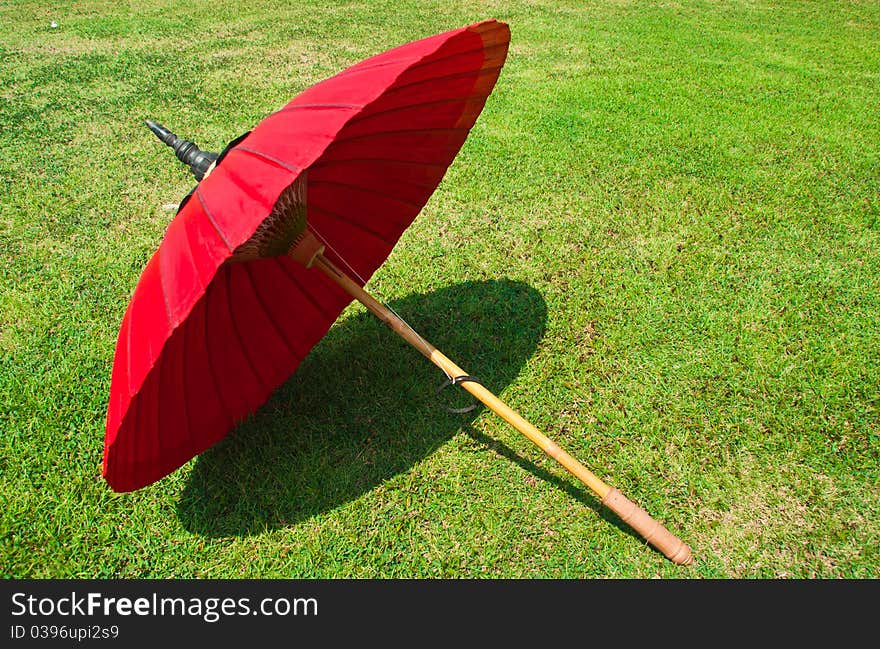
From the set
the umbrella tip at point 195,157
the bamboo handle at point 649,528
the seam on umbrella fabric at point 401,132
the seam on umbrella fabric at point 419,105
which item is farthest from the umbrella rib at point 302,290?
the bamboo handle at point 649,528

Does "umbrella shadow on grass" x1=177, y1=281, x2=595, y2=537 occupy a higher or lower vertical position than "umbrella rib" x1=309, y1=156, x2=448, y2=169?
lower

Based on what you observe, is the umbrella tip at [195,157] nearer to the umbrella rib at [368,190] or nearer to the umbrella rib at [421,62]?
the umbrella rib at [368,190]

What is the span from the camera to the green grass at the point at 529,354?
8.98ft

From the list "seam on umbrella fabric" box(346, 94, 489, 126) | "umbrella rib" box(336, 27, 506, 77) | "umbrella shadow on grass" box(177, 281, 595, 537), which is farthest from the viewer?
"umbrella shadow on grass" box(177, 281, 595, 537)

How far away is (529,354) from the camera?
3.52 metres

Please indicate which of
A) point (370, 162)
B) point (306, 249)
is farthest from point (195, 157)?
point (370, 162)

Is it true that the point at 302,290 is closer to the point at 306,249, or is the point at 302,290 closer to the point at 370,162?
the point at 306,249

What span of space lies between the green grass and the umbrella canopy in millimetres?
598

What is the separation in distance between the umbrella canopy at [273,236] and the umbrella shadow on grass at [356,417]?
424 mm

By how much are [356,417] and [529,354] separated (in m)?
1.01

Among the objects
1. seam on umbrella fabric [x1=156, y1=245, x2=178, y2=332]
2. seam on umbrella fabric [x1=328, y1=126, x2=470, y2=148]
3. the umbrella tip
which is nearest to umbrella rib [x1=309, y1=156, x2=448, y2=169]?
seam on umbrella fabric [x1=328, y1=126, x2=470, y2=148]

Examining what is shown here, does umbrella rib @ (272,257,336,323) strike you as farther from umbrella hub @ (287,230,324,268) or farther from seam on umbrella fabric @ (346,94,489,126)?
seam on umbrella fabric @ (346,94,489,126)

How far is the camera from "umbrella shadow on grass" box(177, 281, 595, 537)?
114 inches

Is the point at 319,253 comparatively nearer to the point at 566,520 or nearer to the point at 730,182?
the point at 566,520
